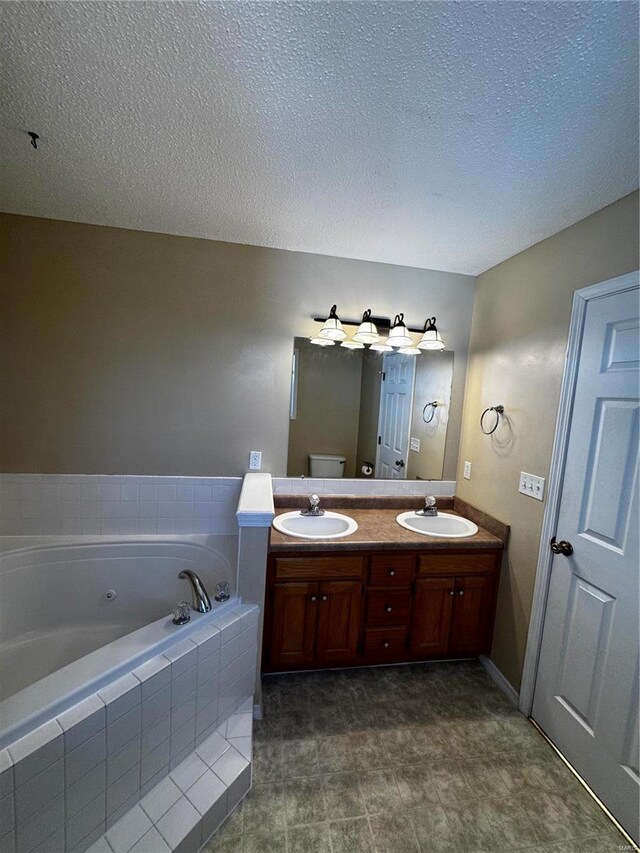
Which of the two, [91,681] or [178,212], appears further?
[178,212]

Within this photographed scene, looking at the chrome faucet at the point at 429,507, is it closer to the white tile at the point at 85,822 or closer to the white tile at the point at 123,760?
the white tile at the point at 123,760

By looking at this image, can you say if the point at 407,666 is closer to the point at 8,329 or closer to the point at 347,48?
the point at 347,48

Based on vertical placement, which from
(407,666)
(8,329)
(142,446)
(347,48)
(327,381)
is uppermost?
(347,48)

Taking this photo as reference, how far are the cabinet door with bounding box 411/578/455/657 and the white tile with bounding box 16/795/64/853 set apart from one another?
1597 mm

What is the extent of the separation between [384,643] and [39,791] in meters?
1.53

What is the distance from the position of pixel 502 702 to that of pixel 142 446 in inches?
97.1

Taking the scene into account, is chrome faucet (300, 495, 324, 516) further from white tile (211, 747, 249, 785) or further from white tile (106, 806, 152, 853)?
white tile (106, 806, 152, 853)

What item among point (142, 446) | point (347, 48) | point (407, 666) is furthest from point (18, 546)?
point (347, 48)

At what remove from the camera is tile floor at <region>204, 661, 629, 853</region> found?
1.22 m

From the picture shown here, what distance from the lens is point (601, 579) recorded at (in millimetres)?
1415

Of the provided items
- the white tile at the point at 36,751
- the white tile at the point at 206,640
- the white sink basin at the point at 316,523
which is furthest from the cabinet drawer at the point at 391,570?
the white tile at the point at 36,751

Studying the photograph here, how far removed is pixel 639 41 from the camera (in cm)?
83

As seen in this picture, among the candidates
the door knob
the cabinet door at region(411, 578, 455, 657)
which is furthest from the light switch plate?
the cabinet door at region(411, 578, 455, 657)

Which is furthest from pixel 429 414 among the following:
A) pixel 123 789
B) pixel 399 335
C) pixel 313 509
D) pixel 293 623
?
pixel 123 789
